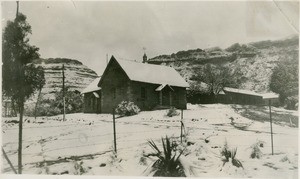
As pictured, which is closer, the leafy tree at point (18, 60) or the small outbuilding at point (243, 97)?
the small outbuilding at point (243, 97)

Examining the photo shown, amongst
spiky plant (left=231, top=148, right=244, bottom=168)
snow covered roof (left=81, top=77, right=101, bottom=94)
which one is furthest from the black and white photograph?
snow covered roof (left=81, top=77, right=101, bottom=94)

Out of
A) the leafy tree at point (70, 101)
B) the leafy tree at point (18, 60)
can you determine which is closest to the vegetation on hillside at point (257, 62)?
the leafy tree at point (70, 101)

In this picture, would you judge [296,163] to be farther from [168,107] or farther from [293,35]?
[168,107]

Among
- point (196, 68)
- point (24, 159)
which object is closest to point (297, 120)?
point (196, 68)

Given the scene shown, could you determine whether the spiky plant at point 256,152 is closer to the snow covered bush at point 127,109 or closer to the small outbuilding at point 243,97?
the small outbuilding at point 243,97

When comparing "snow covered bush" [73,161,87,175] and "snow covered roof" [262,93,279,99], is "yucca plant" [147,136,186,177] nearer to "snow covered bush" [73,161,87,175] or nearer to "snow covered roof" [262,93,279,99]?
"snow covered bush" [73,161,87,175]

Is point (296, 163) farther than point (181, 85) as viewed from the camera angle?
No
